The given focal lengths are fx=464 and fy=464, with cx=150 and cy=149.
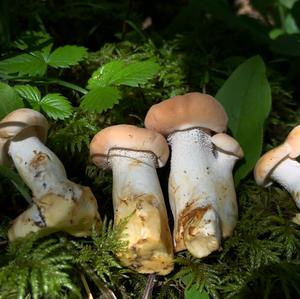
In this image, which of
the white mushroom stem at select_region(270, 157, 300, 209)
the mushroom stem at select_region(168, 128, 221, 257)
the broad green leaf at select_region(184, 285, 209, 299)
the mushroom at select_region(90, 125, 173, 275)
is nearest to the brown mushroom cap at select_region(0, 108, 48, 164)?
the mushroom at select_region(90, 125, 173, 275)

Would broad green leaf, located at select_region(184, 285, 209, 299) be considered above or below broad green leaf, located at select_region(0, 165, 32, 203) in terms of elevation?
below

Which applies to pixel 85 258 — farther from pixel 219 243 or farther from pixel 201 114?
pixel 201 114

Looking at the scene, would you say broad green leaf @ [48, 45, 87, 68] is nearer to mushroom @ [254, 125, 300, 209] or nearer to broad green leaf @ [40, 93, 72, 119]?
broad green leaf @ [40, 93, 72, 119]

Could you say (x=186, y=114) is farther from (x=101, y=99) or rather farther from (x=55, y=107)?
(x=55, y=107)

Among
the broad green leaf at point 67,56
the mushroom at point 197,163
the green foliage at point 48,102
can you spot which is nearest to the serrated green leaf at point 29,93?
the green foliage at point 48,102

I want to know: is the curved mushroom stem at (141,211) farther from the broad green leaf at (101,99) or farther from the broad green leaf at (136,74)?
the broad green leaf at (136,74)

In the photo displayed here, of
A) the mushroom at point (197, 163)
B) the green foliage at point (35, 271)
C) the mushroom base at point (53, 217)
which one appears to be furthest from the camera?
the mushroom at point (197, 163)
